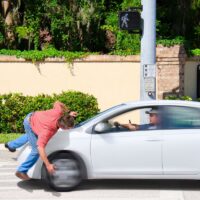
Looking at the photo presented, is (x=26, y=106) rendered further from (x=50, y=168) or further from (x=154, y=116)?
(x=50, y=168)

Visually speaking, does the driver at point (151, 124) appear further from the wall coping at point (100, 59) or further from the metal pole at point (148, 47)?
the wall coping at point (100, 59)

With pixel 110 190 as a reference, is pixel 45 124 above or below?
above

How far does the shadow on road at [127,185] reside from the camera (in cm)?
1014

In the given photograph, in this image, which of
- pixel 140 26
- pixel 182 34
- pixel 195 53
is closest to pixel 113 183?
pixel 140 26

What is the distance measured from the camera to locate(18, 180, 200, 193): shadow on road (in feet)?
33.3

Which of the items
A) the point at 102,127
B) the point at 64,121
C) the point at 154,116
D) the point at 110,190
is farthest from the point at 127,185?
the point at 64,121

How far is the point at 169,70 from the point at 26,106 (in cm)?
455

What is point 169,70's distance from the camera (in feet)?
62.9

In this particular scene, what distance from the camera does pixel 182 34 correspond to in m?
22.0

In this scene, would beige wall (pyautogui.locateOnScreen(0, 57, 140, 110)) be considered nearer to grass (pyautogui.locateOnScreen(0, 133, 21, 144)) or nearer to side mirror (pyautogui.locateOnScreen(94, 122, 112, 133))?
grass (pyautogui.locateOnScreen(0, 133, 21, 144))

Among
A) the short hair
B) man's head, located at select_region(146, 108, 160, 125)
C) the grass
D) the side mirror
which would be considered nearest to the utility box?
the grass

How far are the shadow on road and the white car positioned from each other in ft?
1.45

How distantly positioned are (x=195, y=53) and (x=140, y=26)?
585 centimetres

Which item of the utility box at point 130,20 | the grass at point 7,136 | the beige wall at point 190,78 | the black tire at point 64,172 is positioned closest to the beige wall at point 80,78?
the beige wall at point 190,78
